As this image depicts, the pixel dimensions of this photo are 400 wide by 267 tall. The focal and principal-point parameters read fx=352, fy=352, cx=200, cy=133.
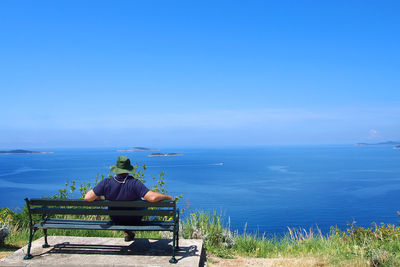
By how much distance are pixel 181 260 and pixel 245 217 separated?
44.8 metres

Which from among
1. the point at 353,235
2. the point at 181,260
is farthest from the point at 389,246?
the point at 181,260

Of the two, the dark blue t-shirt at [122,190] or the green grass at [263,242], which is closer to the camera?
the dark blue t-shirt at [122,190]

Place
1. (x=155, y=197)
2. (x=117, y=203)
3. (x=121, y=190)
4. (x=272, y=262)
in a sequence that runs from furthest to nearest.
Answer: (x=272, y=262), (x=121, y=190), (x=155, y=197), (x=117, y=203)

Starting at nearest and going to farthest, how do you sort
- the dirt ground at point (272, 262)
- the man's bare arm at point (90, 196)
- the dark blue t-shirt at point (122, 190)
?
the man's bare arm at point (90, 196) < the dark blue t-shirt at point (122, 190) < the dirt ground at point (272, 262)

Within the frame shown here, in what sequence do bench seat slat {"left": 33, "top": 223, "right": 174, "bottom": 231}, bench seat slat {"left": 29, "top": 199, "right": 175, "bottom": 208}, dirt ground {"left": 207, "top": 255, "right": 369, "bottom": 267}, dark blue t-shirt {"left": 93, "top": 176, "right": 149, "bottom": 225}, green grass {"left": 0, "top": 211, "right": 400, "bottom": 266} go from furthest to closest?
green grass {"left": 0, "top": 211, "right": 400, "bottom": 266} < dirt ground {"left": 207, "top": 255, "right": 369, "bottom": 267} < dark blue t-shirt {"left": 93, "top": 176, "right": 149, "bottom": 225} < bench seat slat {"left": 33, "top": 223, "right": 174, "bottom": 231} < bench seat slat {"left": 29, "top": 199, "right": 175, "bottom": 208}

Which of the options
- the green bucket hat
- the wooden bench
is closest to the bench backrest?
the wooden bench

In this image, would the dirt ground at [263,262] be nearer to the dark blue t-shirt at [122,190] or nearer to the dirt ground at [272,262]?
the dirt ground at [272,262]

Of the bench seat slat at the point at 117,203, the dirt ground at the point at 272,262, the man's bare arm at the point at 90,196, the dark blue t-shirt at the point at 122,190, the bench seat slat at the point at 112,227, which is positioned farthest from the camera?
the dirt ground at the point at 272,262

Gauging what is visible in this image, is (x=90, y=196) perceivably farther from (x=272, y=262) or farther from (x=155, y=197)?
(x=272, y=262)

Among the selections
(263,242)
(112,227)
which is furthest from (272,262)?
(112,227)

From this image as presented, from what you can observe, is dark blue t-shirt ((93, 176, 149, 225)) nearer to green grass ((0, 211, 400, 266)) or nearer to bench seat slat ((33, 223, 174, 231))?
bench seat slat ((33, 223, 174, 231))

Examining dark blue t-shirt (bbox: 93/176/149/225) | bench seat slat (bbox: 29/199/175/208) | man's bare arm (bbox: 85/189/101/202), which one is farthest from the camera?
dark blue t-shirt (bbox: 93/176/149/225)

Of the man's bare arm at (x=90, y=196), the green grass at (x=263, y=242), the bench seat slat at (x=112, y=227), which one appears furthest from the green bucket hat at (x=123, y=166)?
the green grass at (x=263, y=242)

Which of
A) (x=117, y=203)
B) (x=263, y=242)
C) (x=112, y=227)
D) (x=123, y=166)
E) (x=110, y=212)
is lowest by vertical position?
(x=263, y=242)
